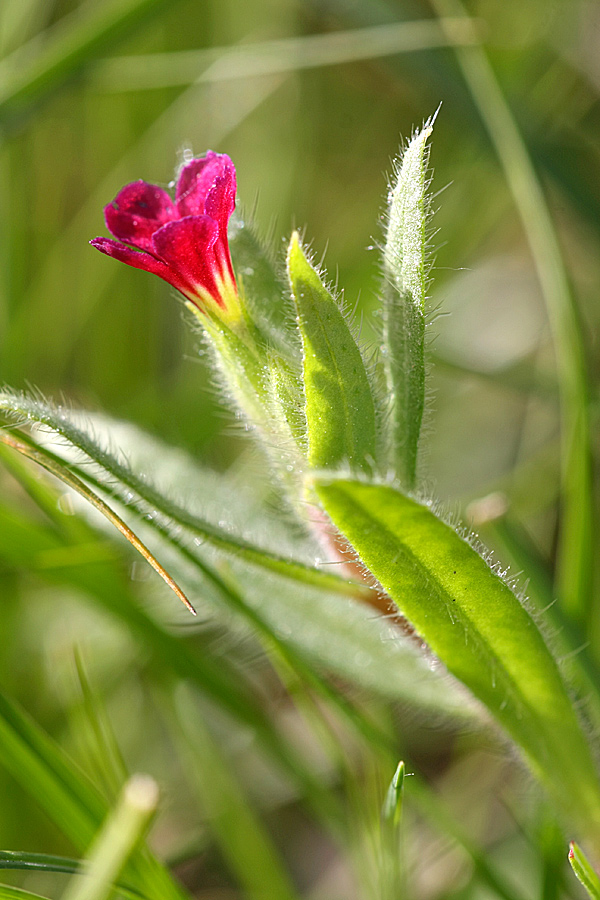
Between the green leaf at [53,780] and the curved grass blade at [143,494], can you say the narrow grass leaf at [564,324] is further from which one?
the green leaf at [53,780]

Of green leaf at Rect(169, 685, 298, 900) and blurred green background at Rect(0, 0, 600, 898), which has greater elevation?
blurred green background at Rect(0, 0, 600, 898)

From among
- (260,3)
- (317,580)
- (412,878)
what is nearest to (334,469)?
(317,580)

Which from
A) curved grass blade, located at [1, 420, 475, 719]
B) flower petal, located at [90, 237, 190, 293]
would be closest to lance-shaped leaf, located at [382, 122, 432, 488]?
flower petal, located at [90, 237, 190, 293]

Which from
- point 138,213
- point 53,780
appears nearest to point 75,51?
point 138,213

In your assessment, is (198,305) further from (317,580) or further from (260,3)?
(260,3)

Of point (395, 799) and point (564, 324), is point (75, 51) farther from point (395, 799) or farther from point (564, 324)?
point (395, 799)

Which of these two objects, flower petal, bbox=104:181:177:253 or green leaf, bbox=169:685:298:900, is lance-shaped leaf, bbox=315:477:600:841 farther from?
green leaf, bbox=169:685:298:900
